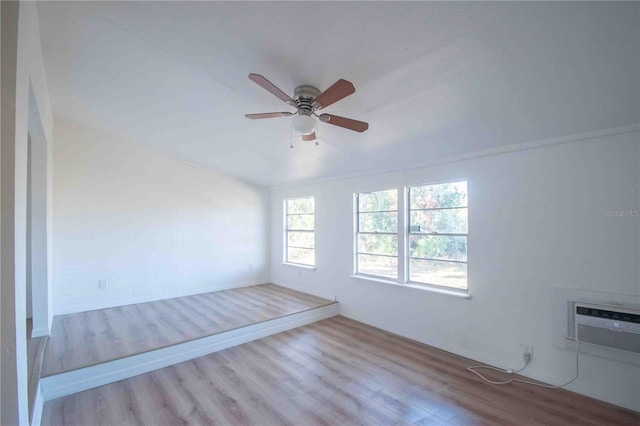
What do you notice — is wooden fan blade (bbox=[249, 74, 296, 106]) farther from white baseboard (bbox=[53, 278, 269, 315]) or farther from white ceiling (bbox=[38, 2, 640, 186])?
white baseboard (bbox=[53, 278, 269, 315])

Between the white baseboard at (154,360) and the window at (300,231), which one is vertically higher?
the window at (300,231)

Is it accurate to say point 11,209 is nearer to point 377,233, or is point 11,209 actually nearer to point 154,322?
point 154,322

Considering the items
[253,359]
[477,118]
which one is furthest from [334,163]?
[253,359]

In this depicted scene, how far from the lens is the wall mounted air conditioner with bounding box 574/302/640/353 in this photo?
7.82 feet

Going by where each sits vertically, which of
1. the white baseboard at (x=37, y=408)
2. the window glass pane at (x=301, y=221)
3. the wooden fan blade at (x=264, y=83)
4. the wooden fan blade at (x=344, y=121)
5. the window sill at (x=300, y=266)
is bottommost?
the white baseboard at (x=37, y=408)

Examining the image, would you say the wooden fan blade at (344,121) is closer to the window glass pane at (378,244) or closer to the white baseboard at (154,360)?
the window glass pane at (378,244)

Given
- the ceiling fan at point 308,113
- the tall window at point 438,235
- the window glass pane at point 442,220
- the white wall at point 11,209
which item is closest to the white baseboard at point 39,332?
the white wall at point 11,209

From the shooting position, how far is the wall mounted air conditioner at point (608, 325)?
238 centimetres

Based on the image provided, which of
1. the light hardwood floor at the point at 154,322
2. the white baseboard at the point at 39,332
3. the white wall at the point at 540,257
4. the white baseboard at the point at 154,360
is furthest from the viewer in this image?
the white baseboard at the point at 39,332

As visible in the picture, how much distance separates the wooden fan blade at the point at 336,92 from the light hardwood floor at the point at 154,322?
298 centimetres

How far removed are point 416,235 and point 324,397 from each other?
2.27 meters

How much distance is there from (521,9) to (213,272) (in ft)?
18.7

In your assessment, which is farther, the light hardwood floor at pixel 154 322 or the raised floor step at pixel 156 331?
the light hardwood floor at pixel 154 322

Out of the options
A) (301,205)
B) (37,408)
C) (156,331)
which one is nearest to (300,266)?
(301,205)
